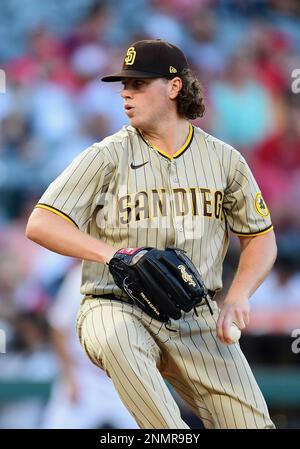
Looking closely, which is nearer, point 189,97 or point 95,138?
point 189,97

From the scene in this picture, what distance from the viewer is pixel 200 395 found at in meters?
3.47

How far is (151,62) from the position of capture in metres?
3.52

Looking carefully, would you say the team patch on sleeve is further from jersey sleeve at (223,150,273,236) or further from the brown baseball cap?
the brown baseball cap

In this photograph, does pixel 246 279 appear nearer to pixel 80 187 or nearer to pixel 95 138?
pixel 80 187

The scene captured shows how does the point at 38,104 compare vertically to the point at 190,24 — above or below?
below

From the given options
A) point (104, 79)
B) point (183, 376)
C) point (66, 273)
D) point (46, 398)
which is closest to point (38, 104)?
point (66, 273)

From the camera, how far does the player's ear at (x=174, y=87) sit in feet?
11.8

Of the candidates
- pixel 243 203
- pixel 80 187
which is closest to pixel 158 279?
pixel 80 187

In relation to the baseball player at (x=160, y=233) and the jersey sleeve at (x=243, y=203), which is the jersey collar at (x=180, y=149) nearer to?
the baseball player at (x=160, y=233)

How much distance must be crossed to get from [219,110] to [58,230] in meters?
4.51

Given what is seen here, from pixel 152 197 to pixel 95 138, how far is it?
3.90 m

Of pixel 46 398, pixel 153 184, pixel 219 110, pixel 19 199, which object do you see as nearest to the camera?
pixel 153 184

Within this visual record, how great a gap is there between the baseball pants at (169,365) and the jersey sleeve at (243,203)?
37cm
